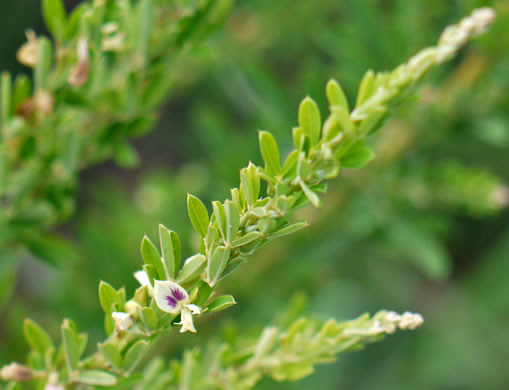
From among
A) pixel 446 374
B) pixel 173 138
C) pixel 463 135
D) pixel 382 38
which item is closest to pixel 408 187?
pixel 463 135

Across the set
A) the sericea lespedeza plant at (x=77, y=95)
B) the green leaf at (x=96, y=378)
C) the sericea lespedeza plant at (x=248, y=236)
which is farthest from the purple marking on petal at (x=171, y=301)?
the sericea lespedeza plant at (x=77, y=95)

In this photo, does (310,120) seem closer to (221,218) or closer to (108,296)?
(221,218)

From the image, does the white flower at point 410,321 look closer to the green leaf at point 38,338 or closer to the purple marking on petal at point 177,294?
the purple marking on petal at point 177,294

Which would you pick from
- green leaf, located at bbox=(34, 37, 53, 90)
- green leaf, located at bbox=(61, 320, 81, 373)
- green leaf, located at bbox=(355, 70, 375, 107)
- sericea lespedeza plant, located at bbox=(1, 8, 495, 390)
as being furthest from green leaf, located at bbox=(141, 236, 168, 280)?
green leaf, located at bbox=(34, 37, 53, 90)

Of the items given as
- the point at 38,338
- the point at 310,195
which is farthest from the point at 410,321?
the point at 38,338

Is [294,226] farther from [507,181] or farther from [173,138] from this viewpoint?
[173,138]

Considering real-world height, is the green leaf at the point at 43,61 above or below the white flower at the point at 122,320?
above
